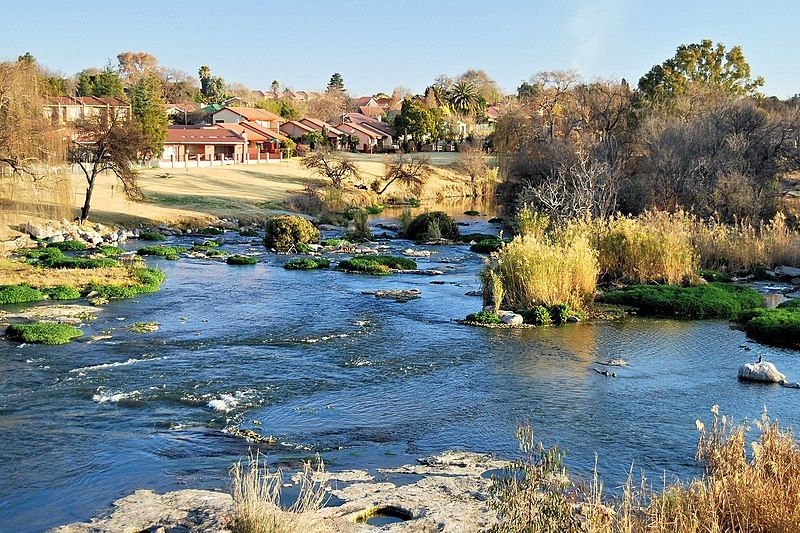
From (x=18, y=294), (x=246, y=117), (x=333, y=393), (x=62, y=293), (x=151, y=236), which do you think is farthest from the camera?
(x=246, y=117)

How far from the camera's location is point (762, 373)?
18.9m

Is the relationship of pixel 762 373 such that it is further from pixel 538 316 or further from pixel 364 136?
pixel 364 136

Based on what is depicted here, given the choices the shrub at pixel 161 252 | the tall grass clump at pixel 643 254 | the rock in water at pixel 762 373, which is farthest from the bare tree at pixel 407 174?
the rock in water at pixel 762 373

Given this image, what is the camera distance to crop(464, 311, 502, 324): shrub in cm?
2442

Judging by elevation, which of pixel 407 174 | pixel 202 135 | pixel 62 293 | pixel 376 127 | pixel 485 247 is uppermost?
pixel 376 127

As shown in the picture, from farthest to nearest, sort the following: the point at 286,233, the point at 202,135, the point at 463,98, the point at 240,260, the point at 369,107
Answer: the point at 369,107
the point at 463,98
the point at 202,135
the point at 286,233
the point at 240,260

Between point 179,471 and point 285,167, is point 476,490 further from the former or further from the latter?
point 285,167

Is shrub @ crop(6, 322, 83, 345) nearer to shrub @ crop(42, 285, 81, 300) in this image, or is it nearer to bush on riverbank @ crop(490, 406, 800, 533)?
shrub @ crop(42, 285, 81, 300)

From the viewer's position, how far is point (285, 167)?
8625 cm

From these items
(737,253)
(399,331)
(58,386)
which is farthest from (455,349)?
(737,253)

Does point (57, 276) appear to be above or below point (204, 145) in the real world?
below

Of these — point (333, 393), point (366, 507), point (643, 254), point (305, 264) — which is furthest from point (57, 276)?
point (366, 507)

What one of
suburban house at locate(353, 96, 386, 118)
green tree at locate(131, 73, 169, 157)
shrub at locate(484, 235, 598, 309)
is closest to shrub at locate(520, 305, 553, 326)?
shrub at locate(484, 235, 598, 309)

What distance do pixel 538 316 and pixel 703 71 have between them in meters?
54.1
